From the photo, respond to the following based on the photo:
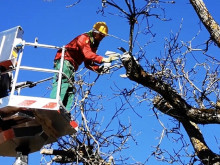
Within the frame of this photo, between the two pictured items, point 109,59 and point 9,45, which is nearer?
point 109,59

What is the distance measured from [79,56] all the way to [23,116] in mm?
1780

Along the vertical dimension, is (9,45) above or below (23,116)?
above

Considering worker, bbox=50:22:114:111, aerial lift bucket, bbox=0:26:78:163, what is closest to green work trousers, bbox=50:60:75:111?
worker, bbox=50:22:114:111

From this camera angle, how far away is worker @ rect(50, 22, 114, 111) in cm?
660

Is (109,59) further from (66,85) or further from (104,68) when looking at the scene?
(66,85)

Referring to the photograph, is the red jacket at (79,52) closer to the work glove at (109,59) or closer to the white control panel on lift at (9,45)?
the work glove at (109,59)

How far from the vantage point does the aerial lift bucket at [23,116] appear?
5.73m

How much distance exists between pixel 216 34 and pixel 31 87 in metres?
3.29

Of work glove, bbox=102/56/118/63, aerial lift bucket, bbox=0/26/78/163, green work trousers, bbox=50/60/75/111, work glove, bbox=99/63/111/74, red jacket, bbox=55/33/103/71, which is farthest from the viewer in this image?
red jacket, bbox=55/33/103/71

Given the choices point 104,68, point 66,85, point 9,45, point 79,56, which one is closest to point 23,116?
point 66,85

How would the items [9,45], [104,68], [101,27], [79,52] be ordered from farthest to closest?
[101,27] → [79,52] → [104,68] → [9,45]

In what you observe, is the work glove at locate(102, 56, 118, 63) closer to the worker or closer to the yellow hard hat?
the worker

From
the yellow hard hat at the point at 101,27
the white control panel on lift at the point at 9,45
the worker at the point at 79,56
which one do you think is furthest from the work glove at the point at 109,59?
the white control panel on lift at the point at 9,45

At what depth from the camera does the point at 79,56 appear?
7055mm
